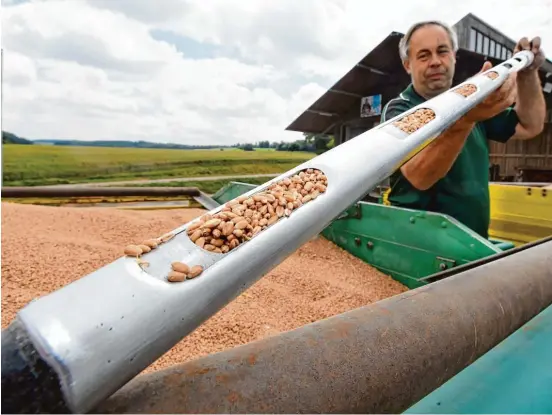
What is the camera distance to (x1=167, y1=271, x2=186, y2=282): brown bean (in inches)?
13.1

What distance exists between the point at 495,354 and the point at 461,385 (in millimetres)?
135

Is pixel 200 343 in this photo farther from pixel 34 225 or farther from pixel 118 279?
pixel 34 225

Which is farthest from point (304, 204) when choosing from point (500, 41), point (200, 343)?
point (500, 41)

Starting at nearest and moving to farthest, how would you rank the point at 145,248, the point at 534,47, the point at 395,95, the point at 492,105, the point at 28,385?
the point at 28,385 < the point at 145,248 < the point at 492,105 < the point at 534,47 < the point at 395,95

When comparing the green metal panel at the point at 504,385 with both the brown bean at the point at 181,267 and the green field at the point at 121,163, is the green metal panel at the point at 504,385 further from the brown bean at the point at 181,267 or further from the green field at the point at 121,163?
the green field at the point at 121,163

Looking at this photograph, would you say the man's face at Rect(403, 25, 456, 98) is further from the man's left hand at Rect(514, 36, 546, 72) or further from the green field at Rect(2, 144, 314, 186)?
the green field at Rect(2, 144, 314, 186)

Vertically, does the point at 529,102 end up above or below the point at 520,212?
above

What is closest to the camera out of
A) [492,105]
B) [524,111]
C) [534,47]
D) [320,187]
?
[320,187]

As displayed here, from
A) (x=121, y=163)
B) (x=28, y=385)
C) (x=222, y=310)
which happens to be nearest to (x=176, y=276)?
(x=28, y=385)

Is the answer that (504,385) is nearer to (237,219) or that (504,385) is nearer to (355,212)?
(237,219)

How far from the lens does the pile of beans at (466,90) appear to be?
3.15 feet

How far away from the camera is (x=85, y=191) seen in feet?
9.79

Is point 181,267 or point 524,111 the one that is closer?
point 181,267

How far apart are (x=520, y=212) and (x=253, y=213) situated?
232 cm
